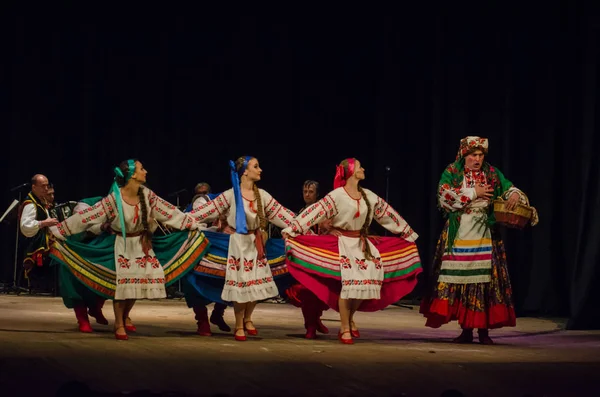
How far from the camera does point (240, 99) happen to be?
1143 centimetres

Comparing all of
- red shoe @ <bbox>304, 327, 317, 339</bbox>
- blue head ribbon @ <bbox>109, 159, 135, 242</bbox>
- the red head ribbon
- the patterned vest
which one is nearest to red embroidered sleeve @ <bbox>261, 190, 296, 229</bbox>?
the red head ribbon

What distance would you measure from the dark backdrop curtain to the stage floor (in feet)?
10.8

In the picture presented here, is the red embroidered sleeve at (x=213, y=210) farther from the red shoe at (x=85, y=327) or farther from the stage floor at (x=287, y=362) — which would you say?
the red shoe at (x=85, y=327)

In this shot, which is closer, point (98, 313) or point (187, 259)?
point (187, 259)

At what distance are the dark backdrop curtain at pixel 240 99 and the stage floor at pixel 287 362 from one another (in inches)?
130

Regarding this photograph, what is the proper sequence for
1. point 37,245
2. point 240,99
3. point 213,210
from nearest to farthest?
point 213,210
point 37,245
point 240,99

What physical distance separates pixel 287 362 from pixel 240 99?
654 cm

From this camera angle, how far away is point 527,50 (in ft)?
30.3

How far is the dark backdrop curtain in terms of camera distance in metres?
10.4

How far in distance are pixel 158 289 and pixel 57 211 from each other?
3.18 m

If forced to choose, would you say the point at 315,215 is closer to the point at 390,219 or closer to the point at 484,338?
the point at 390,219

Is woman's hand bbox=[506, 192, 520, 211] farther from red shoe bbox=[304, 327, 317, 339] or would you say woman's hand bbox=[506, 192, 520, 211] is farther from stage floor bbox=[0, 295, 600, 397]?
red shoe bbox=[304, 327, 317, 339]

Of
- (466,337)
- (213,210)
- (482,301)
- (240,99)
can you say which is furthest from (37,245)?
(482,301)

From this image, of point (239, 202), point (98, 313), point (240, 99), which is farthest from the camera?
point (240, 99)
